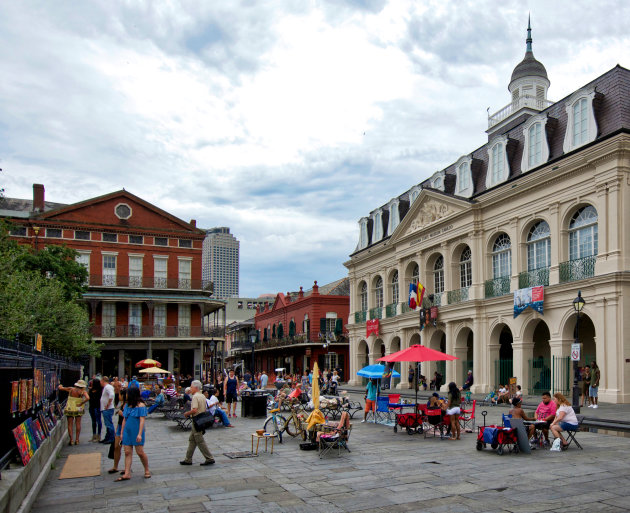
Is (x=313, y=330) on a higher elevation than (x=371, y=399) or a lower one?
higher

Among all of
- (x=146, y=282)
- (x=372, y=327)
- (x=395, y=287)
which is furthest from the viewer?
(x=146, y=282)

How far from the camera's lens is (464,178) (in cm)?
3288

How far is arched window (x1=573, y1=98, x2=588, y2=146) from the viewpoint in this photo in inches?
961

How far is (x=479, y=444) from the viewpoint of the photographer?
12.5 metres

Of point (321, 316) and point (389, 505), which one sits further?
point (321, 316)

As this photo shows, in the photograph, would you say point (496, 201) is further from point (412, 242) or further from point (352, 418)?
point (352, 418)

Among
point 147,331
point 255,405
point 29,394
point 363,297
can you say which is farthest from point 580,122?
point 147,331

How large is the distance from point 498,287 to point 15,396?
79.2ft

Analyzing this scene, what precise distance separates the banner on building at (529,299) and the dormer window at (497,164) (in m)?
5.73

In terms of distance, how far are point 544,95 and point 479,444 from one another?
95.8 feet

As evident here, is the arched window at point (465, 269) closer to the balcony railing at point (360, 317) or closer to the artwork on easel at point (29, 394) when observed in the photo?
the balcony railing at point (360, 317)

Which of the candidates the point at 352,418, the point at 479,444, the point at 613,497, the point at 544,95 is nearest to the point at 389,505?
the point at 613,497

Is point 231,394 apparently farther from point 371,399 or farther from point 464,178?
point 464,178

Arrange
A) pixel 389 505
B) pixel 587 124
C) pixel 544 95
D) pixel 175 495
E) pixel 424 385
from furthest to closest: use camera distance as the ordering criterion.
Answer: pixel 544 95
pixel 424 385
pixel 587 124
pixel 175 495
pixel 389 505
